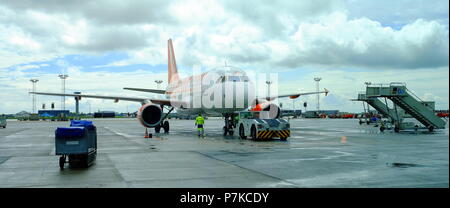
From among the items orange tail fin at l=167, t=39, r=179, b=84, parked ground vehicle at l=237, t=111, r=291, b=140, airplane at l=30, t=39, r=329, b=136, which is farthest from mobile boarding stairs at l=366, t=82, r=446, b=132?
orange tail fin at l=167, t=39, r=179, b=84

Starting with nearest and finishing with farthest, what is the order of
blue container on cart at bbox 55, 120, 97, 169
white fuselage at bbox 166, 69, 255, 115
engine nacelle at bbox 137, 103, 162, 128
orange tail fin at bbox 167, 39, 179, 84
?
blue container on cart at bbox 55, 120, 97, 169 < white fuselage at bbox 166, 69, 255, 115 < engine nacelle at bbox 137, 103, 162, 128 < orange tail fin at bbox 167, 39, 179, 84

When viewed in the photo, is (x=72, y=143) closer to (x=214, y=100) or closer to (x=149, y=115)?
(x=214, y=100)

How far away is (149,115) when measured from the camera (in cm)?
2622

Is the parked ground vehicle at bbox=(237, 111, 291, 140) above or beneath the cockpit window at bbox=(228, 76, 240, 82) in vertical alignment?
beneath

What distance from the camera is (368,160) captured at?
12.5 m

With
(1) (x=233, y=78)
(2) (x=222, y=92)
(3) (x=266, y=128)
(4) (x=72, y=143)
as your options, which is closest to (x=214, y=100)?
(2) (x=222, y=92)

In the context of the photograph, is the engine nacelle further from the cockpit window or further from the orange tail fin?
the orange tail fin

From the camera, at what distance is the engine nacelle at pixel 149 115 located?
25.9m

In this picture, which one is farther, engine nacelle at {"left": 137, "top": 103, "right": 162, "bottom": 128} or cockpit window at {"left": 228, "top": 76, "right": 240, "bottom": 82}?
engine nacelle at {"left": 137, "top": 103, "right": 162, "bottom": 128}

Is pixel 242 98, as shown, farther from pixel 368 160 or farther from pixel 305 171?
pixel 305 171

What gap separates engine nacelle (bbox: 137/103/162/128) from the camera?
2589 centimetres

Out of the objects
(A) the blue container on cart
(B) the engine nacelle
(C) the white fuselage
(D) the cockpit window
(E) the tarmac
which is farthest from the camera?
(B) the engine nacelle

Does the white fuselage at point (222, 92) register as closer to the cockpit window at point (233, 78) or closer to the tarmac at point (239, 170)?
the cockpit window at point (233, 78)

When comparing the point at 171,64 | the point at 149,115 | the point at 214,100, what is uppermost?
the point at 171,64
